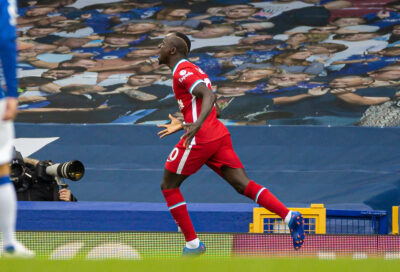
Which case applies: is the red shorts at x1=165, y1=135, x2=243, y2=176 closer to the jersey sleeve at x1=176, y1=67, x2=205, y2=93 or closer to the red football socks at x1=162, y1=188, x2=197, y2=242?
the red football socks at x1=162, y1=188, x2=197, y2=242

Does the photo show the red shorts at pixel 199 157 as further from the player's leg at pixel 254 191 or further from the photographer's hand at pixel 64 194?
the photographer's hand at pixel 64 194

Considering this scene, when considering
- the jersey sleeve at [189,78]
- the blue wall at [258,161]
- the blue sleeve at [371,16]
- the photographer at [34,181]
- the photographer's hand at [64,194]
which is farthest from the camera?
the blue sleeve at [371,16]

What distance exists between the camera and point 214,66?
11.2m

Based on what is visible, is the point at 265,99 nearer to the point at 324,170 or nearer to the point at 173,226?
the point at 324,170

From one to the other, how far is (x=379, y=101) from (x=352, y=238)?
496 cm

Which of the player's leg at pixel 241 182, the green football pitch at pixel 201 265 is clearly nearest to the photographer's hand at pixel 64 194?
the player's leg at pixel 241 182

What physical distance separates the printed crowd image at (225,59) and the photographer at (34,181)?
309cm

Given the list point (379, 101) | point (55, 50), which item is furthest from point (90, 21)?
point (379, 101)

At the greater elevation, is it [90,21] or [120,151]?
[90,21]

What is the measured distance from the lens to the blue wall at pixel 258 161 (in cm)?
920

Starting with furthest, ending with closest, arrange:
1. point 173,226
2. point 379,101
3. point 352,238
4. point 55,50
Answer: point 55,50 < point 379,101 < point 173,226 < point 352,238

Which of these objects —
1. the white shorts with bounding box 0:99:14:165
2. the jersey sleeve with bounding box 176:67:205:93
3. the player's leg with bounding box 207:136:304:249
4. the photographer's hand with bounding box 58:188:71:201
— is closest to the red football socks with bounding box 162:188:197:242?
the player's leg with bounding box 207:136:304:249

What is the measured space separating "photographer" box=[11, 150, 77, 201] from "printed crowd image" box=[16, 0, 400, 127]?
3.09 meters

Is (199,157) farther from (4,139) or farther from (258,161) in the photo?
(258,161)
